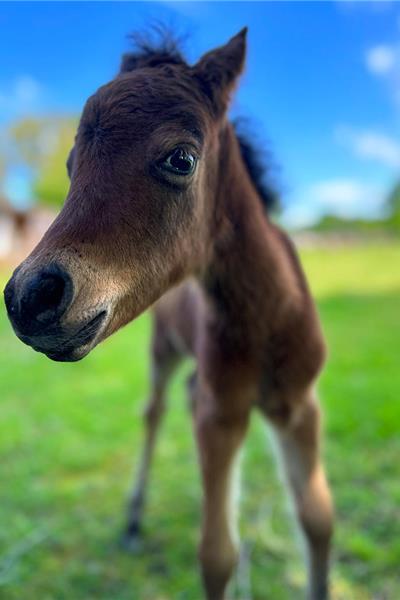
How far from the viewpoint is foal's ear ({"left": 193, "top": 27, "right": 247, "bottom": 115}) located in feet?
5.51

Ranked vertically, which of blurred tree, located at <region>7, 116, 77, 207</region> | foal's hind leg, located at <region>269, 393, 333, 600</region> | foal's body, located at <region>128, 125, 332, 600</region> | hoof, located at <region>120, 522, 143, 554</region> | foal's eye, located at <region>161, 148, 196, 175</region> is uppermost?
blurred tree, located at <region>7, 116, 77, 207</region>

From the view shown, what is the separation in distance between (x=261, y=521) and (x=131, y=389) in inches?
104

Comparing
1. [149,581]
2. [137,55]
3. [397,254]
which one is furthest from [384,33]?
[397,254]

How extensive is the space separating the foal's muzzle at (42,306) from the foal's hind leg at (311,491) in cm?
130

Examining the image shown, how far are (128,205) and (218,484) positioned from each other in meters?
1.25


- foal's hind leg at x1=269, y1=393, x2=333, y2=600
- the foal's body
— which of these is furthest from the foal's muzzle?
foal's hind leg at x1=269, y1=393, x2=333, y2=600

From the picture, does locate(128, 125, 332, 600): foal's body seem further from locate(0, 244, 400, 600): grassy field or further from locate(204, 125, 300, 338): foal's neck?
locate(0, 244, 400, 600): grassy field

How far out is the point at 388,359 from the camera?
5992mm

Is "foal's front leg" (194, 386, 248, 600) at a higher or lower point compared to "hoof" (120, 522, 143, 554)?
higher

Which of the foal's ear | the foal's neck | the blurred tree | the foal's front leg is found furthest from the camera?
the blurred tree

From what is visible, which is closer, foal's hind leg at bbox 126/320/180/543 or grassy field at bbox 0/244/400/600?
grassy field at bbox 0/244/400/600

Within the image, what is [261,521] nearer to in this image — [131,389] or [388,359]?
[131,389]

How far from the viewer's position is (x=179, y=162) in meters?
1.47

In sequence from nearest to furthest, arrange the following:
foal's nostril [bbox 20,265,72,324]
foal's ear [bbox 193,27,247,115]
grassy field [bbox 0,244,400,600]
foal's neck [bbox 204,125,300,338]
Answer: foal's nostril [bbox 20,265,72,324] < foal's ear [bbox 193,27,247,115] < foal's neck [bbox 204,125,300,338] < grassy field [bbox 0,244,400,600]
